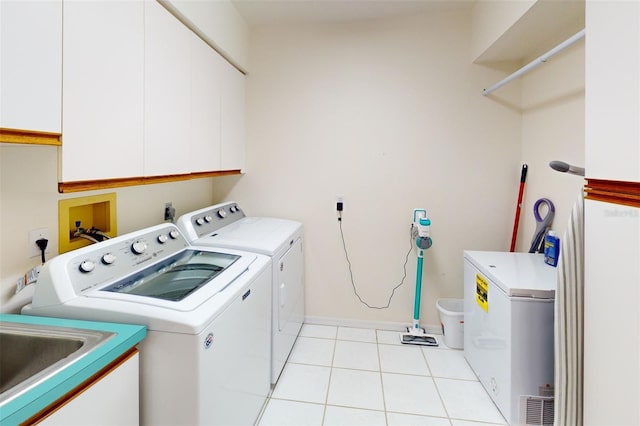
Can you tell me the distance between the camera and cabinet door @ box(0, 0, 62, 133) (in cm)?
92

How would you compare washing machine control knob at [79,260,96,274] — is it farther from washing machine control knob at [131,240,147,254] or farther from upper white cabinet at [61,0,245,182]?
upper white cabinet at [61,0,245,182]

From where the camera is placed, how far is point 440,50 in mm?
2584

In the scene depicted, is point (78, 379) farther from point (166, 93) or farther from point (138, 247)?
point (166, 93)

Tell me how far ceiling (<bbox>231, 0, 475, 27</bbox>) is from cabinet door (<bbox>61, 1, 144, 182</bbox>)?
125 cm

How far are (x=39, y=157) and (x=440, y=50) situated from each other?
2.66 meters

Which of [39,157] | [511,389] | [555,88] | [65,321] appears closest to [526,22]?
[555,88]

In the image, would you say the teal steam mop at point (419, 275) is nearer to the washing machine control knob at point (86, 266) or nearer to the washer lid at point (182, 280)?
the washer lid at point (182, 280)

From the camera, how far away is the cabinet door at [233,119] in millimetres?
2402

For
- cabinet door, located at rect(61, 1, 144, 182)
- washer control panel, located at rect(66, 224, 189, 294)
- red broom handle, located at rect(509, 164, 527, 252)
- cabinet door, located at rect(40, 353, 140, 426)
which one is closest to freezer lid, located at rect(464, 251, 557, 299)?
red broom handle, located at rect(509, 164, 527, 252)

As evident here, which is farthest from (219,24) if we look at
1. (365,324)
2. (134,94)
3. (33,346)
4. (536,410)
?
(536,410)

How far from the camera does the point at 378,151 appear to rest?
2711 millimetres

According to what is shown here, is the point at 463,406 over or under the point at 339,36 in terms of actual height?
under

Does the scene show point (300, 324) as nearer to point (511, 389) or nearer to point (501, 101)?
point (511, 389)

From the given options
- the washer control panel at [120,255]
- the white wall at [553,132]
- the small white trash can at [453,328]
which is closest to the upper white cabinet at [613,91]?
the white wall at [553,132]
